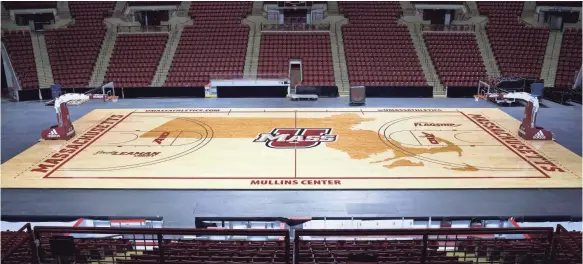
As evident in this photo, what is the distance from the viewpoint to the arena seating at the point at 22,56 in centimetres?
1970

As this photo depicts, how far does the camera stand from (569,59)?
67.1 ft

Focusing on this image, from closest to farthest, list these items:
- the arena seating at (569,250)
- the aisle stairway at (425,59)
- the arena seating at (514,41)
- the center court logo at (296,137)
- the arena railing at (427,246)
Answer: the arena railing at (427,246) < the arena seating at (569,250) < the center court logo at (296,137) < the aisle stairway at (425,59) < the arena seating at (514,41)

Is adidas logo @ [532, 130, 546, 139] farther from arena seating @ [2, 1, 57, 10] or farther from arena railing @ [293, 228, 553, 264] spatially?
arena seating @ [2, 1, 57, 10]

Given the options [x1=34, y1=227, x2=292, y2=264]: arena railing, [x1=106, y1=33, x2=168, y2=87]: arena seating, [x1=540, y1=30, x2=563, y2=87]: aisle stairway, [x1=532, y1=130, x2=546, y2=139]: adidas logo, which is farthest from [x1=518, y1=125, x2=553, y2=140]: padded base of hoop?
[x1=106, y1=33, x2=168, y2=87]: arena seating

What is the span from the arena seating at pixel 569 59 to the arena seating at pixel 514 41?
81cm

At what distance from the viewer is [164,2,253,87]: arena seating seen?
20.2 m

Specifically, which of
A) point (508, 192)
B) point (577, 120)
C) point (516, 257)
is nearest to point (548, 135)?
point (577, 120)

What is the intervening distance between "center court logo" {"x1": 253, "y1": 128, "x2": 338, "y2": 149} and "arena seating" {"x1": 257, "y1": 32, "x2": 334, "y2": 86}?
659 cm

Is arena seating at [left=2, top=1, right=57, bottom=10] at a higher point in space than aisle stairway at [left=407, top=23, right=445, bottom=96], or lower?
higher

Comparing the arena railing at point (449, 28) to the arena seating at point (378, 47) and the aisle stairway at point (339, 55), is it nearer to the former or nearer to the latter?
the arena seating at point (378, 47)

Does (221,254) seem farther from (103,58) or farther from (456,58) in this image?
(103,58)

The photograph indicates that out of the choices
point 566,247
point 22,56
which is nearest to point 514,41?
point 566,247

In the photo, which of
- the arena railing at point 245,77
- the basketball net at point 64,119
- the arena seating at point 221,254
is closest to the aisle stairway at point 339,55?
the arena railing at point 245,77

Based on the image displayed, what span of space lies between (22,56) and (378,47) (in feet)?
55.8
